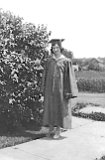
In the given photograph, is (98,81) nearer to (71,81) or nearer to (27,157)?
(71,81)

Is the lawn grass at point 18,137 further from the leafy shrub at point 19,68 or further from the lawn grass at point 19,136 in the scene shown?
the leafy shrub at point 19,68

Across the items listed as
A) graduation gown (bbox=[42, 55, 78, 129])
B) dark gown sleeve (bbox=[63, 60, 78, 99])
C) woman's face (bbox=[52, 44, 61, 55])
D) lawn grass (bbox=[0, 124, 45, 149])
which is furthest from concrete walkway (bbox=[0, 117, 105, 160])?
woman's face (bbox=[52, 44, 61, 55])

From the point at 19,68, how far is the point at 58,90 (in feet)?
3.25

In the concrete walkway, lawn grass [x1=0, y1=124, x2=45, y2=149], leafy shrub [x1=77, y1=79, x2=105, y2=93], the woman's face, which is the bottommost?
the concrete walkway

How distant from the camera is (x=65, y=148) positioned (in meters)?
5.72

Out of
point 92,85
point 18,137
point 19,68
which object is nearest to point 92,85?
point 92,85

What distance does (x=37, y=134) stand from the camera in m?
6.80

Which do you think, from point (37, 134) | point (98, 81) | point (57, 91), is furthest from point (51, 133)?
point (98, 81)

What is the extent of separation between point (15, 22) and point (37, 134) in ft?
8.05

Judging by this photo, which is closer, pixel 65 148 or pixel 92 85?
pixel 65 148

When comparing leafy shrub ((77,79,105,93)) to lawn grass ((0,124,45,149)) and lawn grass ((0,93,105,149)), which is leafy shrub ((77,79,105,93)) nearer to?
lawn grass ((0,93,105,149))

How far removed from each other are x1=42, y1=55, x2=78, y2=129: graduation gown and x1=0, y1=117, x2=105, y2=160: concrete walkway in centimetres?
40

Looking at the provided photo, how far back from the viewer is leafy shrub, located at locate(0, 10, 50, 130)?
6.57m

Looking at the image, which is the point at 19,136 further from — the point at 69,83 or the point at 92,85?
the point at 92,85
